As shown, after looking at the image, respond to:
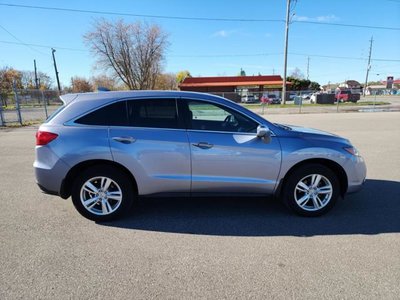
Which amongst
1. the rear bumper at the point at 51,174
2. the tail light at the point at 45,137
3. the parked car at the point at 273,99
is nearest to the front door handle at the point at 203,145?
the rear bumper at the point at 51,174

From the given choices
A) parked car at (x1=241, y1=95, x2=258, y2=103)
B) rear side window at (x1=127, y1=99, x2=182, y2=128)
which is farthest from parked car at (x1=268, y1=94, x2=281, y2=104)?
rear side window at (x1=127, y1=99, x2=182, y2=128)

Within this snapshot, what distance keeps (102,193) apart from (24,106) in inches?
1226

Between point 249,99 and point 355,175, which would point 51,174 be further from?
point 249,99

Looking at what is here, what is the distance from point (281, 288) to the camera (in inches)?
101

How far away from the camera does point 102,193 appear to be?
3.80 m

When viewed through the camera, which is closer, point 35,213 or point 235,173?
point 235,173

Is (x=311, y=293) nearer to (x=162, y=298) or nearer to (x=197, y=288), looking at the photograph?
(x=197, y=288)

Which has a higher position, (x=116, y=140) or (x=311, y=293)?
(x=116, y=140)

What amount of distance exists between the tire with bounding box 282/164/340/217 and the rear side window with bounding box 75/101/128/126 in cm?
239

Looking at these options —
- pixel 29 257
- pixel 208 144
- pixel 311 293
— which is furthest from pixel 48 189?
pixel 311 293

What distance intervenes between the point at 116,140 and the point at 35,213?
1.78 metres

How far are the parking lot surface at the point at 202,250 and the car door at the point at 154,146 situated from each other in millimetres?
572

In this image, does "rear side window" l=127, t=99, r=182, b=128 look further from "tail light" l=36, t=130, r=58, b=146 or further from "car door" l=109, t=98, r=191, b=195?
"tail light" l=36, t=130, r=58, b=146

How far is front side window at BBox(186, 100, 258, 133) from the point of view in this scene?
3844 mm
